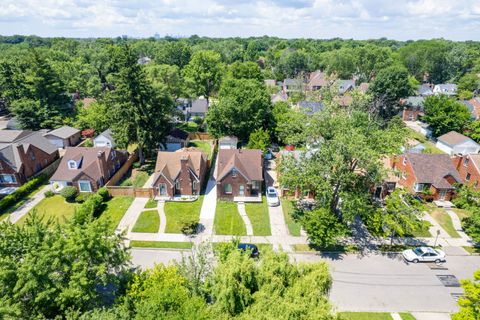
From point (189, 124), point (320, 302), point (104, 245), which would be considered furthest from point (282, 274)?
point (189, 124)

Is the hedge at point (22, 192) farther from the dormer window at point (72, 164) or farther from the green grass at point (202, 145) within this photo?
the green grass at point (202, 145)

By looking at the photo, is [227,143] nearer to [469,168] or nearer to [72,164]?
[72,164]

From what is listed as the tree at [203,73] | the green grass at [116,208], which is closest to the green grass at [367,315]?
the green grass at [116,208]

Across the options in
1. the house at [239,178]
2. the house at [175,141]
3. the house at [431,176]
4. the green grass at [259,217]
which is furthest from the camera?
the house at [175,141]

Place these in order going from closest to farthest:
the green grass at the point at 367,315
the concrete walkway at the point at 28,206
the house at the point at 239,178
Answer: the green grass at the point at 367,315
the concrete walkway at the point at 28,206
the house at the point at 239,178

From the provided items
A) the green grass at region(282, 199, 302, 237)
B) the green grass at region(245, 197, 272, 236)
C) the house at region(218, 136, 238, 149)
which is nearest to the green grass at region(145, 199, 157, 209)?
the green grass at region(245, 197, 272, 236)
